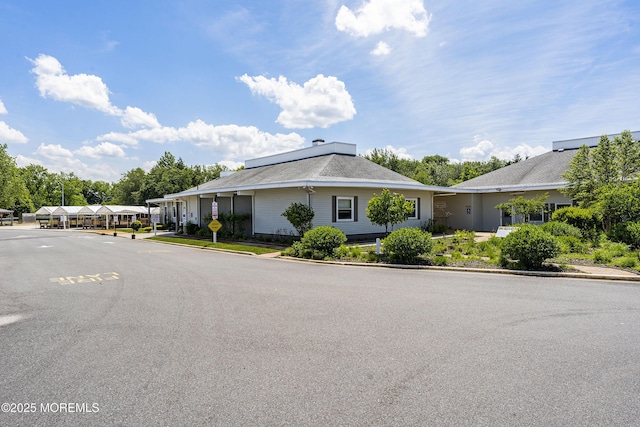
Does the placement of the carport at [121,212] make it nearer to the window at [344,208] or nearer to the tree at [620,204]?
the window at [344,208]

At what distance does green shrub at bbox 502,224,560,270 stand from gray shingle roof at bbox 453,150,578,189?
12.6 metres

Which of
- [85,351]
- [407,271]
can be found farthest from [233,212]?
[85,351]

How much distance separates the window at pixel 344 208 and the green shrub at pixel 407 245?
A: 6361mm

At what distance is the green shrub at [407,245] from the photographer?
11.4m

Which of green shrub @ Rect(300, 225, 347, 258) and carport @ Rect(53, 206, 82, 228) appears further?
carport @ Rect(53, 206, 82, 228)

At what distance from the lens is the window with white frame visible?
18.3 m

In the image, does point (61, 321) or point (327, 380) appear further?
point (61, 321)

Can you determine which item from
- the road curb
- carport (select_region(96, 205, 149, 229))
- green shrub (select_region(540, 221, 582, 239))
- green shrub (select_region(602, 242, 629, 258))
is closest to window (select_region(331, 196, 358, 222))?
the road curb

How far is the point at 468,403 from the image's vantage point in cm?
334

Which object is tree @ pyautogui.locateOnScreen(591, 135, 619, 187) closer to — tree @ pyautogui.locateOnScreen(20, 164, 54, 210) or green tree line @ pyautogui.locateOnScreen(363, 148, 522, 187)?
green tree line @ pyautogui.locateOnScreen(363, 148, 522, 187)

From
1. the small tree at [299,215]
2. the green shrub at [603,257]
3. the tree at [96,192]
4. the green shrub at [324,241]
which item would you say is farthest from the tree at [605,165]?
the tree at [96,192]

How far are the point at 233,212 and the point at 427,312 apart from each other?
57.2 ft

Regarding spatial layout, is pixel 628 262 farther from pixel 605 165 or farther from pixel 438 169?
pixel 438 169

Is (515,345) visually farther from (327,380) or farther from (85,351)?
(85,351)
